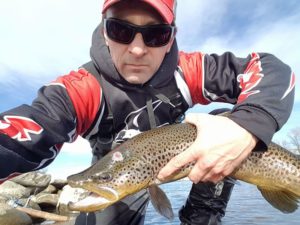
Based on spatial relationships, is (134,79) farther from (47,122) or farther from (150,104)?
(47,122)

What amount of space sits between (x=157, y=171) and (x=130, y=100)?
0.95m

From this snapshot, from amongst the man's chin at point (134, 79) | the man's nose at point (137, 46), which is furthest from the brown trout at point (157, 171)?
the man's nose at point (137, 46)

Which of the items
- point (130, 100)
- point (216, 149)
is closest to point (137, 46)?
point (130, 100)

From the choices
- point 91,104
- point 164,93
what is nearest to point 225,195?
point 164,93

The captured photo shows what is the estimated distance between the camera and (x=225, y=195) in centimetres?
452

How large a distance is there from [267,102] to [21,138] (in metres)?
2.00

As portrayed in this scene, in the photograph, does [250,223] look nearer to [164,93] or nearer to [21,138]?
[164,93]

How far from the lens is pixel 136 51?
137 inches

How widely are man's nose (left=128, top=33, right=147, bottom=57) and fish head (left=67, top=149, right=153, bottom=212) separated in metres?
0.95

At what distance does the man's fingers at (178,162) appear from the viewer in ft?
9.51

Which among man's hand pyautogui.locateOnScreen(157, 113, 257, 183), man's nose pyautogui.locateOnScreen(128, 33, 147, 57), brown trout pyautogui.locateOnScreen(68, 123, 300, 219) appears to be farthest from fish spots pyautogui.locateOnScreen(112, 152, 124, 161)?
man's nose pyautogui.locateOnScreen(128, 33, 147, 57)

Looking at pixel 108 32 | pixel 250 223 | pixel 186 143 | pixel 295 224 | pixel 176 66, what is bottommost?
pixel 250 223

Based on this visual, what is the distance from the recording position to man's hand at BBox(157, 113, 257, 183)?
283cm

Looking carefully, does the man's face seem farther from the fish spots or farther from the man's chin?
the fish spots
